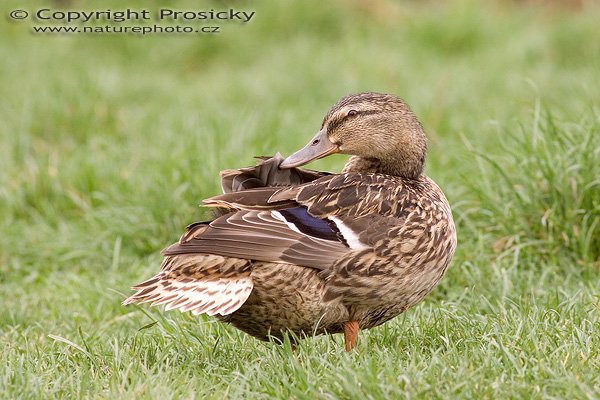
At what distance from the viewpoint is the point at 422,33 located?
35.8 ft

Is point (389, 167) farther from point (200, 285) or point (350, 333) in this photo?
point (200, 285)

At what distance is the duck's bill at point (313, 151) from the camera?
15.0ft

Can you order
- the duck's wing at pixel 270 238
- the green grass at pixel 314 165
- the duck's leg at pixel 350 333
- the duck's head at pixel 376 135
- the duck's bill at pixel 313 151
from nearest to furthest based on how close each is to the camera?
the green grass at pixel 314 165, the duck's wing at pixel 270 238, the duck's leg at pixel 350 333, the duck's bill at pixel 313 151, the duck's head at pixel 376 135

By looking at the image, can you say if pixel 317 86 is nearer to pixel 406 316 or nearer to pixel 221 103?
pixel 221 103

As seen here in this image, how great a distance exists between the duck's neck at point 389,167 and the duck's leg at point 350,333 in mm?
863

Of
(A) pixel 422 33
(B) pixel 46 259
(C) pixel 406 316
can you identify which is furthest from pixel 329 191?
(A) pixel 422 33

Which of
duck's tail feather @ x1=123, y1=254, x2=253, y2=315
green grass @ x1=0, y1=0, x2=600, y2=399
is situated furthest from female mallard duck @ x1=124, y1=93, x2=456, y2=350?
green grass @ x1=0, y1=0, x2=600, y2=399

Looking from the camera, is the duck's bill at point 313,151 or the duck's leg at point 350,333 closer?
the duck's leg at point 350,333

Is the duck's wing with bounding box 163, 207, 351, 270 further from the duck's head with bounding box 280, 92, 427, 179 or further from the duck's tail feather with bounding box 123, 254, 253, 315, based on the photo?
the duck's head with bounding box 280, 92, 427, 179

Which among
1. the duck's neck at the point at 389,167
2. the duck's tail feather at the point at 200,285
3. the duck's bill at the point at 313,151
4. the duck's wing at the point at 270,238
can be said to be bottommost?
the duck's tail feather at the point at 200,285

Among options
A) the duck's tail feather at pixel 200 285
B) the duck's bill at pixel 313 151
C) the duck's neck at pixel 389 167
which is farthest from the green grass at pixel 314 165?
the duck's bill at pixel 313 151

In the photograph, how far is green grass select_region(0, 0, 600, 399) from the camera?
3.89m

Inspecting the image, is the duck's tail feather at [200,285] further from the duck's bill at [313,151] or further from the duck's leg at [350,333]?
the duck's bill at [313,151]

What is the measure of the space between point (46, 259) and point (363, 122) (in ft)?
9.23
